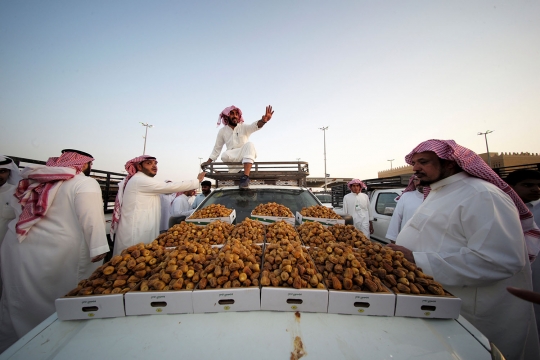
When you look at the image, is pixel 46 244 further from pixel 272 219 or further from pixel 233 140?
pixel 233 140

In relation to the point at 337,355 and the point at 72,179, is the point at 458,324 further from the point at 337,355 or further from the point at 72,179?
the point at 72,179

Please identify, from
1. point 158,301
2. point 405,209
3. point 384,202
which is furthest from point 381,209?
point 158,301

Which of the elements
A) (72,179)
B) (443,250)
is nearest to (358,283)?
(443,250)

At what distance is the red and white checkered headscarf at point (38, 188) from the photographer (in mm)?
2347

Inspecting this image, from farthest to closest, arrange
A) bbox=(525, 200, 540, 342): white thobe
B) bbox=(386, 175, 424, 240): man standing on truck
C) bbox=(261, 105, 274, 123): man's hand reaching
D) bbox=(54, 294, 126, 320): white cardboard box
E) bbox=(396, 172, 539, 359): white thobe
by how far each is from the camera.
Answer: bbox=(261, 105, 274, 123): man's hand reaching, bbox=(386, 175, 424, 240): man standing on truck, bbox=(525, 200, 540, 342): white thobe, bbox=(396, 172, 539, 359): white thobe, bbox=(54, 294, 126, 320): white cardboard box

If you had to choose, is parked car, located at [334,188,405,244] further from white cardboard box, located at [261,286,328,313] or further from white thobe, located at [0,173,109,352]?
white thobe, located at [0,173,109,352]

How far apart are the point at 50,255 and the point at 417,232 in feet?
14.1

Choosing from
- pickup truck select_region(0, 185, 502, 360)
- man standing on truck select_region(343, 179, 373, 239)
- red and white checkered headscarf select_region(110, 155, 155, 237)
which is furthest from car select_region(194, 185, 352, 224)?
man standing on truck select_region(343, 179, 373, 239)

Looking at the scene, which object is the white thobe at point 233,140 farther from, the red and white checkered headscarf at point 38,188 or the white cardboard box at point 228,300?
the white cardboard box at point 228,300

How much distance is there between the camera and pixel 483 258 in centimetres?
165

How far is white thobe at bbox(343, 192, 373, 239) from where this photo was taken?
6.72 metres

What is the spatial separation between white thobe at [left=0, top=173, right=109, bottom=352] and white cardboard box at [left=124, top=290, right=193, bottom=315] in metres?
1.68

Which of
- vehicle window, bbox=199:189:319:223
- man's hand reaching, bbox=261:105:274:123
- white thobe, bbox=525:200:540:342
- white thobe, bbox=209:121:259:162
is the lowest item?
white thobe, bbox=525:200:540:342

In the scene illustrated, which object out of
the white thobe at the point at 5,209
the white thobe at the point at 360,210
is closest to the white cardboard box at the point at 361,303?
the white thobe at the point at 5,209
